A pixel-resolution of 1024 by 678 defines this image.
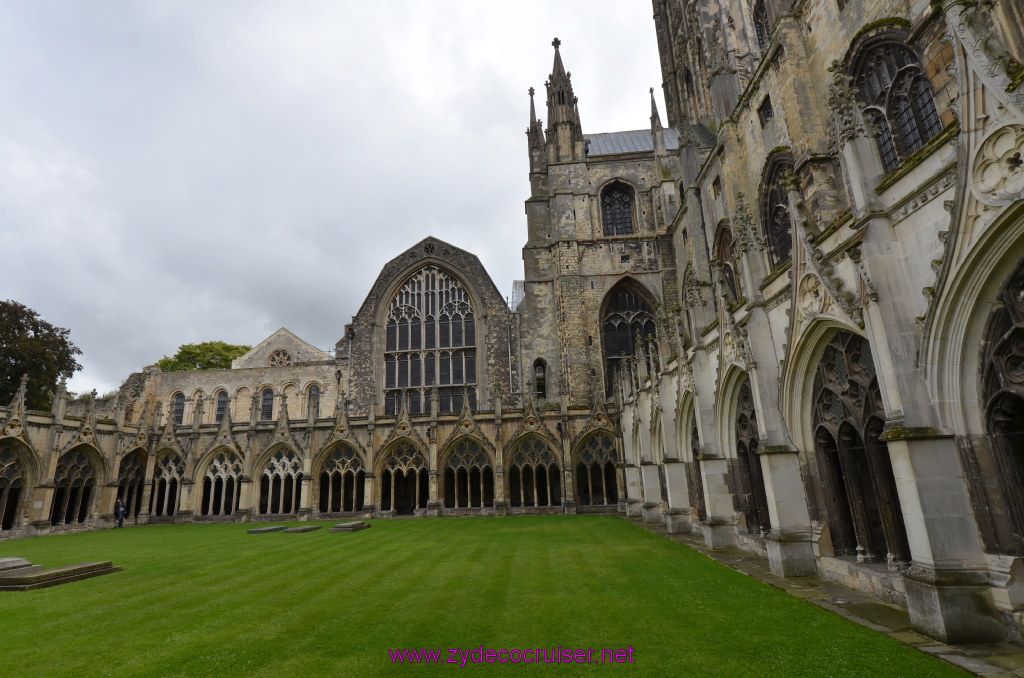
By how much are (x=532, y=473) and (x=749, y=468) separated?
13925 millimetres

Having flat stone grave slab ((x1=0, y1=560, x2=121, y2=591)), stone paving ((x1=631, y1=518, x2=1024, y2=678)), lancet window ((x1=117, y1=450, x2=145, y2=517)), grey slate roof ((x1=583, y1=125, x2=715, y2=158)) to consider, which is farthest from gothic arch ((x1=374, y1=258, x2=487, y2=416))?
stone paving ((x1=631, y1=518, x2=1024, y2=678))

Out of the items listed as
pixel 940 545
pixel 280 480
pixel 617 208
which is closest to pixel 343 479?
pixel 280 480

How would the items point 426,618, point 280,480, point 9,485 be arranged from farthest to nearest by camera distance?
point 280,480
point 9,485
point 426,618

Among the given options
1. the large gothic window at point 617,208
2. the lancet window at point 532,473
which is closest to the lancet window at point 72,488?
the lancet window at point 532,473

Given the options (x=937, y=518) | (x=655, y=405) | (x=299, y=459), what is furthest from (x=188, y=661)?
(x=299, y=459)

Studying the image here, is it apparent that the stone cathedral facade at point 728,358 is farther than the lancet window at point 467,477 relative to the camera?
No

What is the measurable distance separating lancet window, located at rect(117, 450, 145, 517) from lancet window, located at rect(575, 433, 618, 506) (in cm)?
2196

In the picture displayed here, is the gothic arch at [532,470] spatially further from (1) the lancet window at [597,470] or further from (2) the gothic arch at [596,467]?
(1) the lancet window at [597,470]

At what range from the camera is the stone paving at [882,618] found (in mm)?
4406

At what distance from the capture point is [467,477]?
2419cm

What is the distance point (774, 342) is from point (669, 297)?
1961 centimetres

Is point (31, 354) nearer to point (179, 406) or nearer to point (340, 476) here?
point (179, 406)

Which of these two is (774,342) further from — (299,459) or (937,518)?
(299,459)

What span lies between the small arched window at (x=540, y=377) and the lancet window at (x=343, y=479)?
996 centimetres
